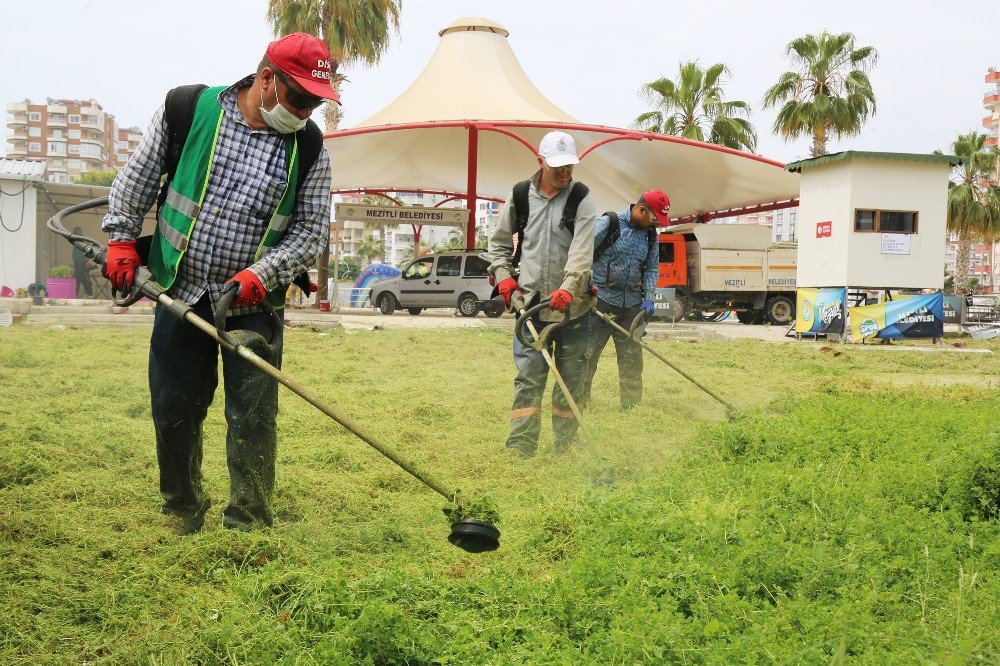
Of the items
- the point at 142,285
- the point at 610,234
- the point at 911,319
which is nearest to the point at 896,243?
the point at 911,319

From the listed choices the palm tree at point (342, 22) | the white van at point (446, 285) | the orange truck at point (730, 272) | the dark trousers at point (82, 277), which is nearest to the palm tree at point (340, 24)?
the palm tree at point (342, 22)

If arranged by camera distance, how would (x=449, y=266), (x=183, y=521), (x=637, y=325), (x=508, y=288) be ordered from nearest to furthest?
(x=183, y=521) < (x=508, y=288) < (x=637, y=325) < (x=449, y=266)

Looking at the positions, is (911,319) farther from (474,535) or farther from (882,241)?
(474,535)

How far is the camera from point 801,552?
9.78 feet

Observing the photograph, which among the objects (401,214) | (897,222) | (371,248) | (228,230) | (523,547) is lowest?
(523,547)

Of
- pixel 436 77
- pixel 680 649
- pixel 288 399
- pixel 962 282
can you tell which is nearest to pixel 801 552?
pixel 680 649

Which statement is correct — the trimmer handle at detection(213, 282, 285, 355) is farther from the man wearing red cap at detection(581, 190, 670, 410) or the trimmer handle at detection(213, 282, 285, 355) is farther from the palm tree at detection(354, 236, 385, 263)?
the palm tree at detection(354, 236, 385, 263)

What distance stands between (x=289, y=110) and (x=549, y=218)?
2385mm

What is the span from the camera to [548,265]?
552cm

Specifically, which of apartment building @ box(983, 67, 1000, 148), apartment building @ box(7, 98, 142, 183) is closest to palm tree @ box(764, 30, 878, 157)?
apartment building @ box(983, 67, 1000, 148)

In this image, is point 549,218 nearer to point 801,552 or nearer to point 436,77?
point 801,552

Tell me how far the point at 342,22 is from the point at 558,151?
2129 cm

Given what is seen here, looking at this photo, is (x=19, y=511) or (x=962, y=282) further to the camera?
(x=962, y=282)

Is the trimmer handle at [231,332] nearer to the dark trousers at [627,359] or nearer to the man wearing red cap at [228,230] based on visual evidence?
the man wearing red cap at [228,230]
